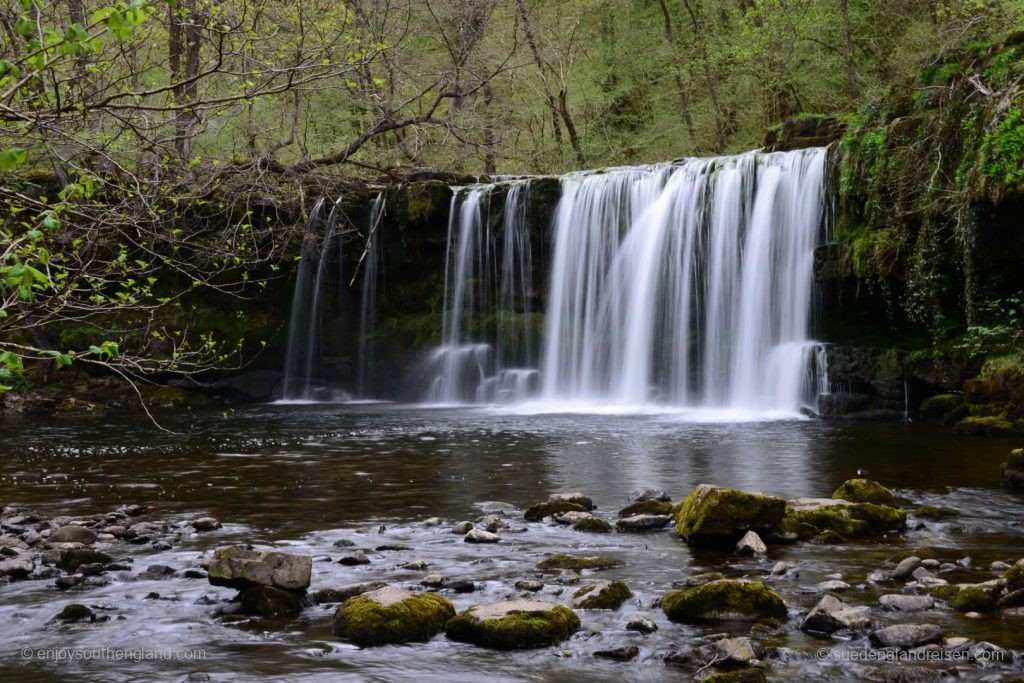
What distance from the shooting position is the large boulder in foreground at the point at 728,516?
23.5 feet

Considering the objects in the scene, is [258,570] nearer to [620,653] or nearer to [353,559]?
[353,559]

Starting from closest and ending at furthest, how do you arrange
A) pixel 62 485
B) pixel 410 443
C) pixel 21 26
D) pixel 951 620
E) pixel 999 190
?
pixel 21 26, pixel 951 620, pixel 62 485, pixel 999 190, pixel 410 443

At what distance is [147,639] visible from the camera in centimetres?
522

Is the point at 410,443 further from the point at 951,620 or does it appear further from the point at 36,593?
the point at 951,620

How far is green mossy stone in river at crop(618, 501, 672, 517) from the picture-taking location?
27.3 feet

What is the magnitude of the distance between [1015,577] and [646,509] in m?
3.32

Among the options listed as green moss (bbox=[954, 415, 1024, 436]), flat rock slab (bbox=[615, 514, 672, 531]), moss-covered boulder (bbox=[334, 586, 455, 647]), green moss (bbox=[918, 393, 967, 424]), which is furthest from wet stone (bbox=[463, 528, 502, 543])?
green moss (bbox=[918, 393, 967, 424])

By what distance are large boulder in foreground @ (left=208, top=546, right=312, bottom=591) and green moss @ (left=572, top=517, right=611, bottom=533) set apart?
2.77 metres

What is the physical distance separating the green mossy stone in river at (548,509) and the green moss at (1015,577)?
3.73 meters

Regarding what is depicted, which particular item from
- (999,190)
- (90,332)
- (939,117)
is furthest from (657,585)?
(90,332)

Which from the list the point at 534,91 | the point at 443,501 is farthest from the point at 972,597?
the point at 534,91

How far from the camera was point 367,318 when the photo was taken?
24.9 metres

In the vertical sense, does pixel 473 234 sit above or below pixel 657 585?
above

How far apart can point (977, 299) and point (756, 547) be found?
9.82 meters
